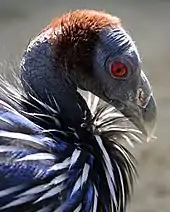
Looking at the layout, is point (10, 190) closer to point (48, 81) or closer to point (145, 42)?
point (48, 81)

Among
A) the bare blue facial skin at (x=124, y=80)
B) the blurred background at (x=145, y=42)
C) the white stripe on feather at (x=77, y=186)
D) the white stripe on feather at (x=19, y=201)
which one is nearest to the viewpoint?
the white stripe on feather at (x=19, y=201)

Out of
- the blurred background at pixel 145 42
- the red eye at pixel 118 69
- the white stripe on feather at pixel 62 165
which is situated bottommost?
the white stripe on feather at pixel 62 165

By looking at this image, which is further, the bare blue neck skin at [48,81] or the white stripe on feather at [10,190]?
the bare blue neck skin at [48,81]

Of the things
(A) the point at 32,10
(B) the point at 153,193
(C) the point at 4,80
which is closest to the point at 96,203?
(C) the point at 4,80

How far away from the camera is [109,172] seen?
2.06 meters

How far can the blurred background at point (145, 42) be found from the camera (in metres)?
3.63

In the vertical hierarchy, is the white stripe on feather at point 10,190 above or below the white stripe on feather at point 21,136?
below

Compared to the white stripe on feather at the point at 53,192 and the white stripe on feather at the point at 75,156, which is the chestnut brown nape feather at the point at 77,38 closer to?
the white stripe on feather at the point at 75,156

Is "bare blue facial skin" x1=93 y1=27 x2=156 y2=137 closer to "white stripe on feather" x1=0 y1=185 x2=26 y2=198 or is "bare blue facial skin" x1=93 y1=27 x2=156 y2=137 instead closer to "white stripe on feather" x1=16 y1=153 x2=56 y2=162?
"white stripe on feather" x1=16 y1=153 x2=56 y2=162

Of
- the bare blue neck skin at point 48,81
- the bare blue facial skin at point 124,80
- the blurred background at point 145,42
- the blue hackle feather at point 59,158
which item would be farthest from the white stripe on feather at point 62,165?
the blurred background at point 145,42

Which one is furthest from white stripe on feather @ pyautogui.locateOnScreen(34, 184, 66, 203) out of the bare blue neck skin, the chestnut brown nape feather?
the chestnut brown nape feather

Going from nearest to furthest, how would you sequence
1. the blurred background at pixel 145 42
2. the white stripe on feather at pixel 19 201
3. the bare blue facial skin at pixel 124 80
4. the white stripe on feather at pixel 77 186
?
the white stripe on feather at pixel 19 201 < the white stripe on feather at pixel 77 186 < the bare blue facial skin at pixel 124 80 < the blurred background at pixel 145 42

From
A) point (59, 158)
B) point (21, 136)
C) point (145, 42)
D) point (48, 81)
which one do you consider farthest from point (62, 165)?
point (145, 42)

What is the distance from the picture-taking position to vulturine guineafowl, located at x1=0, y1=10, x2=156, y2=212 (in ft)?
6.41
